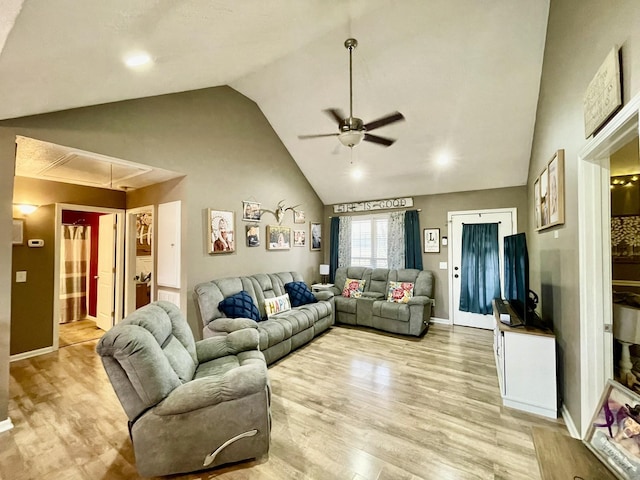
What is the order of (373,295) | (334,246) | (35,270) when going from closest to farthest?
(35,270) → (373,295) → (334,246)

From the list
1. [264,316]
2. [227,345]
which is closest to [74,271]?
[264,316]

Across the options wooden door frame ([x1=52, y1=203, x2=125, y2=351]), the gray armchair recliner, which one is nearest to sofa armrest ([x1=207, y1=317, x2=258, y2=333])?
the gray armchair recliner

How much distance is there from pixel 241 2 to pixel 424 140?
127 inches

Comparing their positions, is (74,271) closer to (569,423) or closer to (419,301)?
(419,301)

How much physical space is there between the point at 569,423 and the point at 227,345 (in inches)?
116

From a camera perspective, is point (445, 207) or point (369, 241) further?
point (369, 241)

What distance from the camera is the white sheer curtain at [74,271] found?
4977mm

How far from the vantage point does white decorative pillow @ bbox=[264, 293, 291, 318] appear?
3947 mm

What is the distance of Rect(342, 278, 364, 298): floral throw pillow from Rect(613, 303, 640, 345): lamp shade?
363cm

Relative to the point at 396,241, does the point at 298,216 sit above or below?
above

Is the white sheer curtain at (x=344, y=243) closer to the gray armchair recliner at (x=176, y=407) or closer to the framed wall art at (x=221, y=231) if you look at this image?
the framed wall art at (x=221, y=231)

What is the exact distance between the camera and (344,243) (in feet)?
19.9

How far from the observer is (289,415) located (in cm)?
231

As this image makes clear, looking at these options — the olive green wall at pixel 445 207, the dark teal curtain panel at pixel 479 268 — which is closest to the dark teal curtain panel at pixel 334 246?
the olive green wall at pixel 445 207
